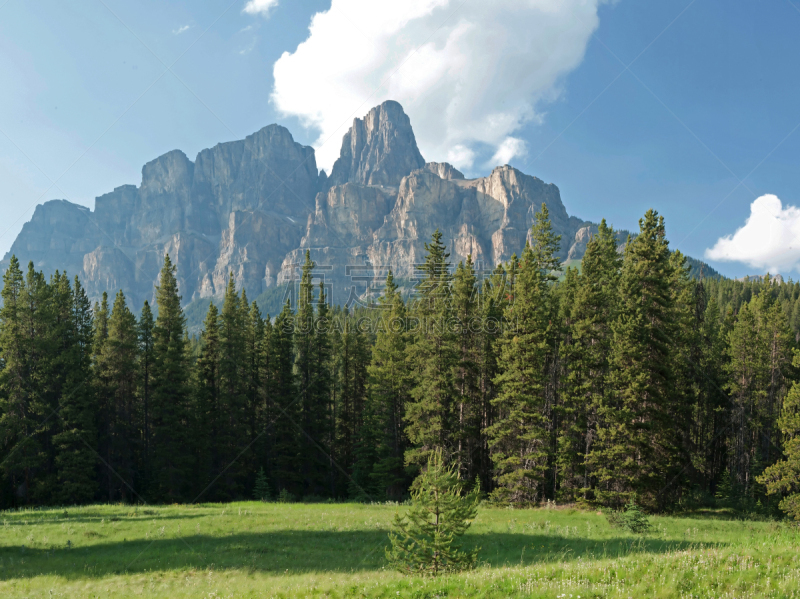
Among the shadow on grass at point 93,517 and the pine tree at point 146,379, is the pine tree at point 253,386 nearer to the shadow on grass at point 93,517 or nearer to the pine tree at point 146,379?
the pine tree at point 146,379

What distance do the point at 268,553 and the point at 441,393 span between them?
16989mm

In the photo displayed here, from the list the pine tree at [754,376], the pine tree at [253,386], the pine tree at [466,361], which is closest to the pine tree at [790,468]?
the pine tree at [754,376]

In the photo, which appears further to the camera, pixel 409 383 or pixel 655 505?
pixel 409 383

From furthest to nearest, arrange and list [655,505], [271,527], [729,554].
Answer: [655,505], [271,527], [729,554]

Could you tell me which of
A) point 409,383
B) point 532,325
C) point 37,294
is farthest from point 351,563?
point 37,294

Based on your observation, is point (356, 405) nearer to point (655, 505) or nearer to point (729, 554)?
point (655, 505)

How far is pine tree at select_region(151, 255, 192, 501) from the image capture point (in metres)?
38.3

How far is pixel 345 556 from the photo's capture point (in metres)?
15.7

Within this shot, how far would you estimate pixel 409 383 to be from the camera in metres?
41.2

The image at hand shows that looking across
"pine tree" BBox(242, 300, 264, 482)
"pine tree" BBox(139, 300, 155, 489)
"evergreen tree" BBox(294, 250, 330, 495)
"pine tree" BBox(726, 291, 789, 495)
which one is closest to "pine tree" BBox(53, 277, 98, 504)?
"pine tree" BBox(139, 300, 155, 489)

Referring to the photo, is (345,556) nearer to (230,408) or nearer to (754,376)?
(230,408)

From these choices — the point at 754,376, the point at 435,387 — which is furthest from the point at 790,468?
the point at 435,387

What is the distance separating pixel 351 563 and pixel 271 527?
25.4 ft

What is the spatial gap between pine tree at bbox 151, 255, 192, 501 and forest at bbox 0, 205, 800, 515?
175 millimetres
